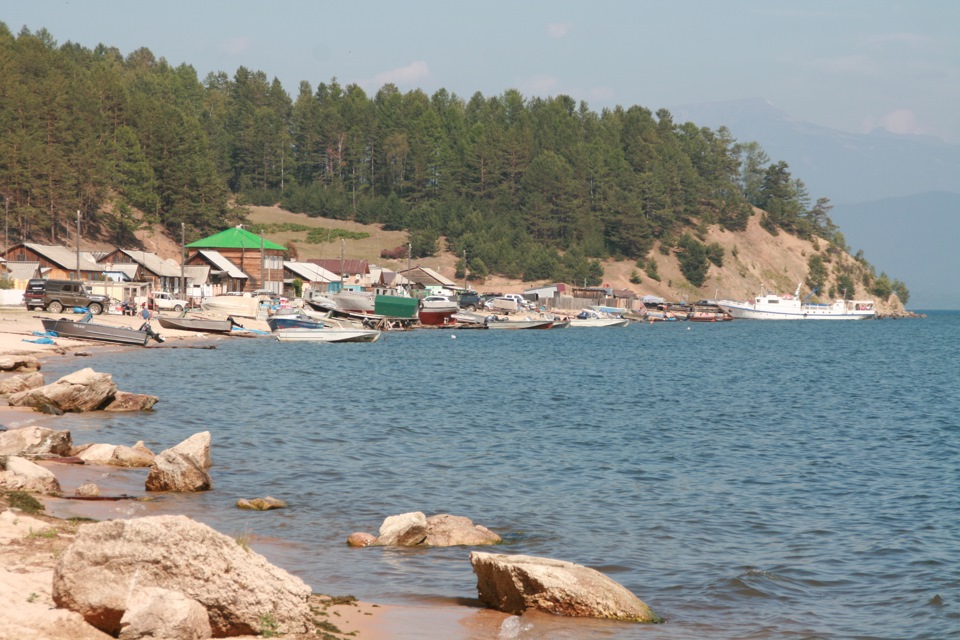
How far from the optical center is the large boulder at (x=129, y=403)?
33.3m

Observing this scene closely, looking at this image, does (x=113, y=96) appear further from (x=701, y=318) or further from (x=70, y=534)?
(x=70, y=534)

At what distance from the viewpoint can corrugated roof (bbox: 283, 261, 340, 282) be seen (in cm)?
13112

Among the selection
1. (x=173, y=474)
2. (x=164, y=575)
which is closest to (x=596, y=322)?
(x=173, y=474)

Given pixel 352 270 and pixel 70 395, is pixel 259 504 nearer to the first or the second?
pixel 70 395

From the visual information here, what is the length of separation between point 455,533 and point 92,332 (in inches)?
1917

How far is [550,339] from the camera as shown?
4067 inches

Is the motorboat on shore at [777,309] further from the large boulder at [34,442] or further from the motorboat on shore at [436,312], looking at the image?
the large boulder at [34,442]

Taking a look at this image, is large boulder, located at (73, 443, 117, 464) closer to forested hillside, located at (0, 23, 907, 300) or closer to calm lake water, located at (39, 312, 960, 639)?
calm lake water, located at (39, 312, 960, 639)

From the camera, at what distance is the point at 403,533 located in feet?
57.7

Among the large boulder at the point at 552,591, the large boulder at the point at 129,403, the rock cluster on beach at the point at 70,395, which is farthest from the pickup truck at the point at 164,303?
the large boulder at the point at 552,591

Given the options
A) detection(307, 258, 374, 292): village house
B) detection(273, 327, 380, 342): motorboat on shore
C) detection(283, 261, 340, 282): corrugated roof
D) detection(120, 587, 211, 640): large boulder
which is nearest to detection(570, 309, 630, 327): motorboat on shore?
detection(307, 258, 374, 292): village house

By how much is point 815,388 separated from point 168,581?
1965 inches

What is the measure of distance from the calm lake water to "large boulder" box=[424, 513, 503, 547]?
1.39 feet

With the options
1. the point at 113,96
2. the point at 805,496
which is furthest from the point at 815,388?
the point at 113,96
